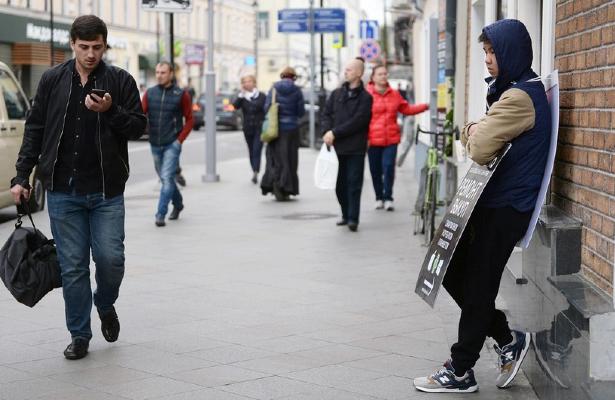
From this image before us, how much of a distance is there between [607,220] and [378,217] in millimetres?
9885

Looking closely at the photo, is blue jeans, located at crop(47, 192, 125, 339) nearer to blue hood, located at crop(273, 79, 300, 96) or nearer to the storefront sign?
blue hood, located at crop(273, 79, 300, 96)

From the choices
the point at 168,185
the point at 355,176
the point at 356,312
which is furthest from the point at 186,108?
the point at 356,312

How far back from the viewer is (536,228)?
562 cm

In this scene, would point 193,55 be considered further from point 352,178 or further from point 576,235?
point 576,235

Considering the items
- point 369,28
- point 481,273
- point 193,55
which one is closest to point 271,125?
point 481,273

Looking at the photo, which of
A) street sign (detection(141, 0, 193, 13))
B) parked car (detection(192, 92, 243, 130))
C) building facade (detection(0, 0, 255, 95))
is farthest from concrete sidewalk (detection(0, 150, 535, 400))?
parked car (detection(192, 92, 243, 130))

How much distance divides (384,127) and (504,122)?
988cm

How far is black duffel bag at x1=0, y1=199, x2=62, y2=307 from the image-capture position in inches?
256

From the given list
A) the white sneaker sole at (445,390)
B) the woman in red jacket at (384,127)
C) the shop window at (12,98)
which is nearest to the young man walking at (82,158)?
the white sneaker sole at (445,390)

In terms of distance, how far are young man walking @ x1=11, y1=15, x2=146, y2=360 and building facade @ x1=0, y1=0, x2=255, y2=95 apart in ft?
48.5

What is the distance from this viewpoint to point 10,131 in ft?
46.3

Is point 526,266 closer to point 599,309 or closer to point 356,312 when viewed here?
point 599,309

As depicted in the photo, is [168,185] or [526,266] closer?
[526,266]

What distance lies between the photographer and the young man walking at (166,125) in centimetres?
1355
